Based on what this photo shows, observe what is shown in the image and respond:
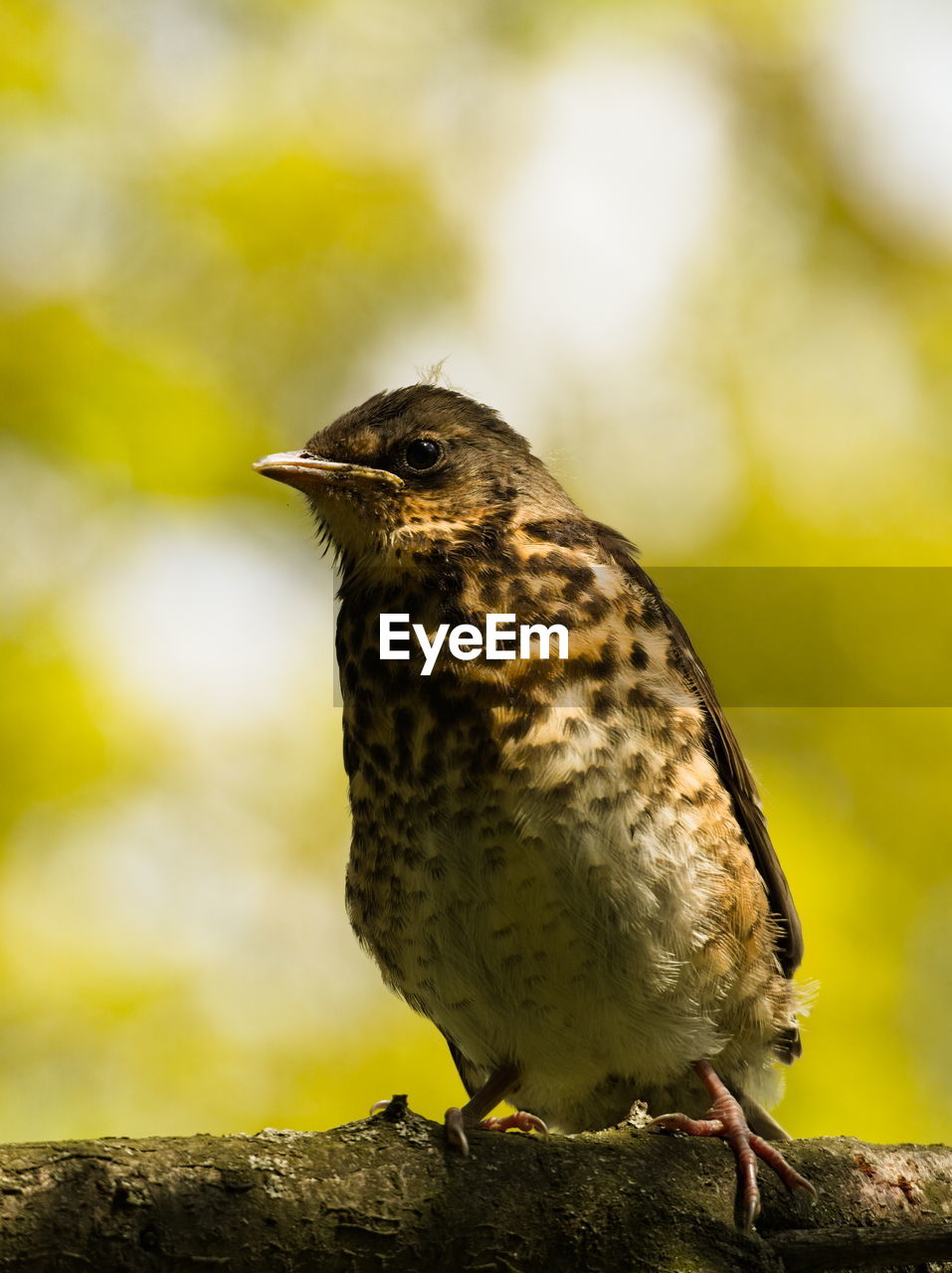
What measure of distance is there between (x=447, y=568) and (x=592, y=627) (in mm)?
309

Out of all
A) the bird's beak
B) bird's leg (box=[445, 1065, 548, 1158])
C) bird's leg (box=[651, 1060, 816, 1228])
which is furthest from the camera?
the bird's beak

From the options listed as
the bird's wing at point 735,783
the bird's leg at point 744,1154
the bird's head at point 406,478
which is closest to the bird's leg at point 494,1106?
the bird's leg at point 744,1154

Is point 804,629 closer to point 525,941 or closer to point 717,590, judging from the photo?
point 717,590

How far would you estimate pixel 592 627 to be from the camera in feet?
9.02

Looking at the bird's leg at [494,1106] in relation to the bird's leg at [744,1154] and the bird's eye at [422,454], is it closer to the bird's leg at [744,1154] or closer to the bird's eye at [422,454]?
the bird's leg at [744,1154]

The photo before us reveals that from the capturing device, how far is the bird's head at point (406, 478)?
9.59 ft

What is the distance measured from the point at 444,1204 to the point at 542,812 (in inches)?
29.8

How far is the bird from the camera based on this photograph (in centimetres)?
257

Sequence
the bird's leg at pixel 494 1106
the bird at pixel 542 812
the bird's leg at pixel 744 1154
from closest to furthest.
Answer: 1. the bird's leg at pixel 744 1154
2. the bird at pixel 542 812
3. the bird's leg at pixel 494 1106

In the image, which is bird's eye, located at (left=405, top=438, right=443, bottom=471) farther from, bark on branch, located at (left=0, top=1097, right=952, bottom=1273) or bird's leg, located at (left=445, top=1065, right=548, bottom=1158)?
bark on branch, located at (left=0, top=1097, right=952, bottom=1273)

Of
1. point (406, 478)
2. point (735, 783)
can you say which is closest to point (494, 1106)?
point (735, 783)

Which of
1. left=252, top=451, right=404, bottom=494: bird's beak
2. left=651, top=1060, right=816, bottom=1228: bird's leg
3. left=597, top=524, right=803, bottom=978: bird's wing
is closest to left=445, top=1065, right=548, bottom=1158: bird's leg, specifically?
left=651, top=1060, right=816, bottom=1228: bird's leg

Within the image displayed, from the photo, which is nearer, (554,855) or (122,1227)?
(122,1227)

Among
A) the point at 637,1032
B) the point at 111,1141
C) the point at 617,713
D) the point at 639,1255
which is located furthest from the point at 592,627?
the point at 111,1141
